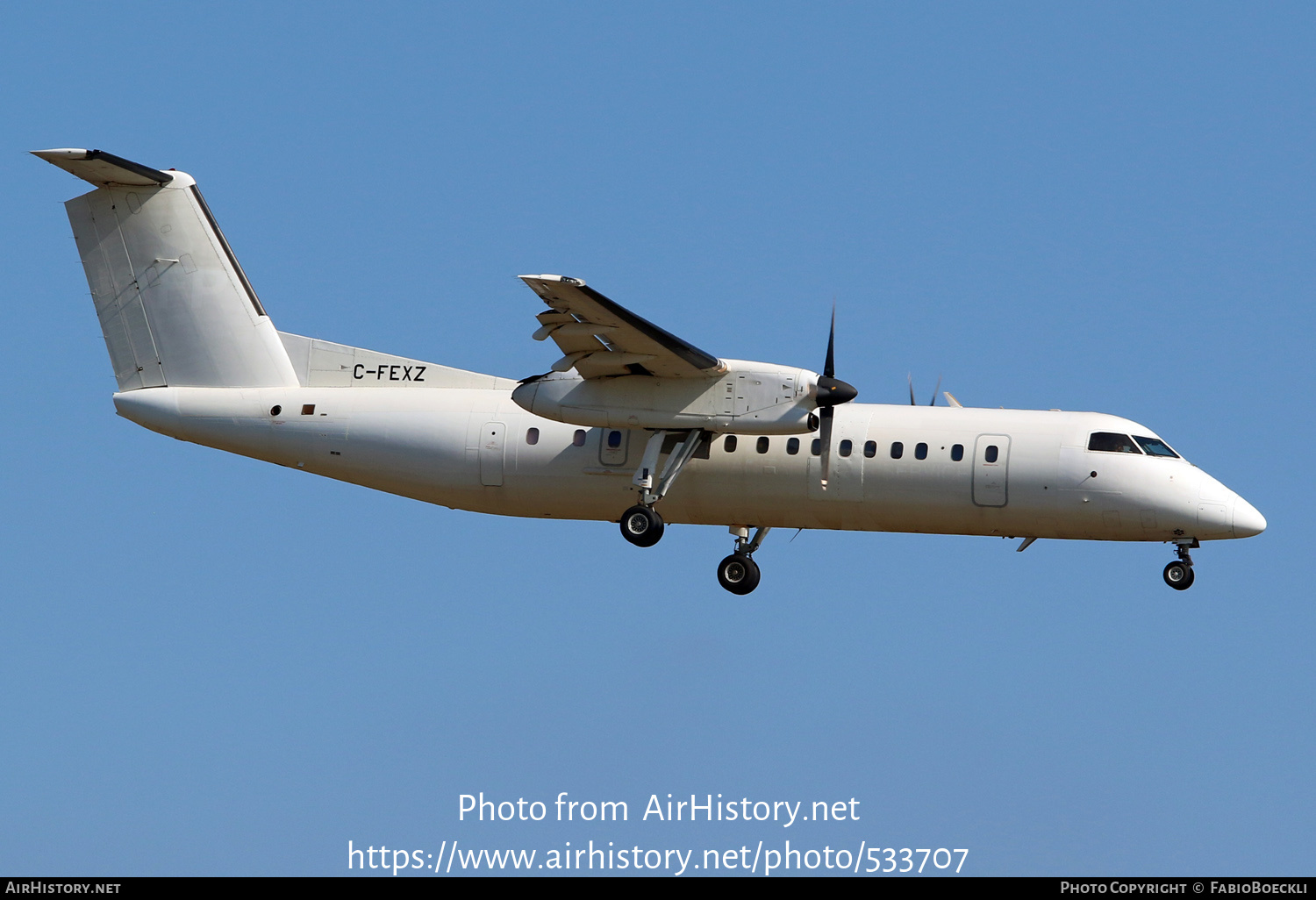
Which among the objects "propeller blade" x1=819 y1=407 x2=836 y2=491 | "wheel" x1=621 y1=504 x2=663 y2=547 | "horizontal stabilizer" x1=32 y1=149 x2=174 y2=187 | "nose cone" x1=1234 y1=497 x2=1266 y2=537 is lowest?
"wheel" x1=621 y1=504 x2=663 y2=547

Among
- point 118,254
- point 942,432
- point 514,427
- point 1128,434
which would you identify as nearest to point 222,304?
point 118,254

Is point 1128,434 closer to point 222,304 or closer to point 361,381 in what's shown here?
point 361,381

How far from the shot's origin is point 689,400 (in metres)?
23.7

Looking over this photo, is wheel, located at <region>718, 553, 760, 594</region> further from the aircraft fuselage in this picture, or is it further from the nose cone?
the nose cone

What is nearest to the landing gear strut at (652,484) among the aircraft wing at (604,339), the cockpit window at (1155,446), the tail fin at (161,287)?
the aircraft wing at (604,339)

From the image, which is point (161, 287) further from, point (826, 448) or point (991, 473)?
point (991, 473)

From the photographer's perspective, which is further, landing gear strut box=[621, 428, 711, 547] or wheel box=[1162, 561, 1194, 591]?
landing gear strut box=[621, 428, 711, 547]

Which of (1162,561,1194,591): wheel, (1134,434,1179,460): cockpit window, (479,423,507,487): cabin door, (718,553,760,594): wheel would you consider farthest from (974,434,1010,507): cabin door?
(479,423,507,487): cabin door

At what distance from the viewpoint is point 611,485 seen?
24.9m

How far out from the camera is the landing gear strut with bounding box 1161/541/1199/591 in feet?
78.0

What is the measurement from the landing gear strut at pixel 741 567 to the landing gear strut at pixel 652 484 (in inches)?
87.0

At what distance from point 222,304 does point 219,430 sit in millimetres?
2205

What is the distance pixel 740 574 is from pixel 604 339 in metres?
4.79

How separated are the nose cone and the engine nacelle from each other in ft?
20.2
